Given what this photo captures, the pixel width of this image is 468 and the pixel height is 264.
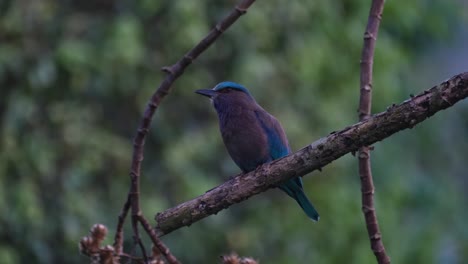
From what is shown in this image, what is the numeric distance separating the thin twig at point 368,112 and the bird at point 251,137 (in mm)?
1203

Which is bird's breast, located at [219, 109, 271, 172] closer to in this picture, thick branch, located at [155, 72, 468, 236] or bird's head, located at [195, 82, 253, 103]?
bird's head, located at [195, 82, 253, 103]

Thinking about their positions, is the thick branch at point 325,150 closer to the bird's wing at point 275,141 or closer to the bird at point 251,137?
the bird at point 251,137

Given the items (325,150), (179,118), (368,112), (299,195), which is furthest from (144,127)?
(179,118)

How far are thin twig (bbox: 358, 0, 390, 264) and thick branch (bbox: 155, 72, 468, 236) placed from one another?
149 millimetres

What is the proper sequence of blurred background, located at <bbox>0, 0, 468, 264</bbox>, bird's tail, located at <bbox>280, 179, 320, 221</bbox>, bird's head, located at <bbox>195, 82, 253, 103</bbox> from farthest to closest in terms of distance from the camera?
blurred background, located at <bbox>0, 0, 468, 264</bbox> < bird's head, located at <bbox>195, 82, 253, 103</bbox> < bird's tail, located at <bbox>280, 179, 320, 221</bbox>

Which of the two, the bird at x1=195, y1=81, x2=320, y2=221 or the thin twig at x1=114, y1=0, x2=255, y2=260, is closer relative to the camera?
the thin twig at x1=114, y1=0, x2=255, y2=260

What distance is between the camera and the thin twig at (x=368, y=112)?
338 centimetres

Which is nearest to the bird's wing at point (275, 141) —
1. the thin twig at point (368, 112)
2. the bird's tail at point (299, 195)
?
the bird's tail at point (299, 195)

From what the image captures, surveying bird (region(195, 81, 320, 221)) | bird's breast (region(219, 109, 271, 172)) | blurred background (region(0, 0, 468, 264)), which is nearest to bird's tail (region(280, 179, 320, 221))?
bird (region(195, 81, 320, 221))

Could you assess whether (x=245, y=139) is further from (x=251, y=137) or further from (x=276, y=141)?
(x=276, y=141)

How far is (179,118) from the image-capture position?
7.77m

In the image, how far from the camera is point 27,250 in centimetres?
677

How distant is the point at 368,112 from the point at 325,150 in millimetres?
375

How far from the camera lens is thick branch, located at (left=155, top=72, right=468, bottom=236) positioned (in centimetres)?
303
